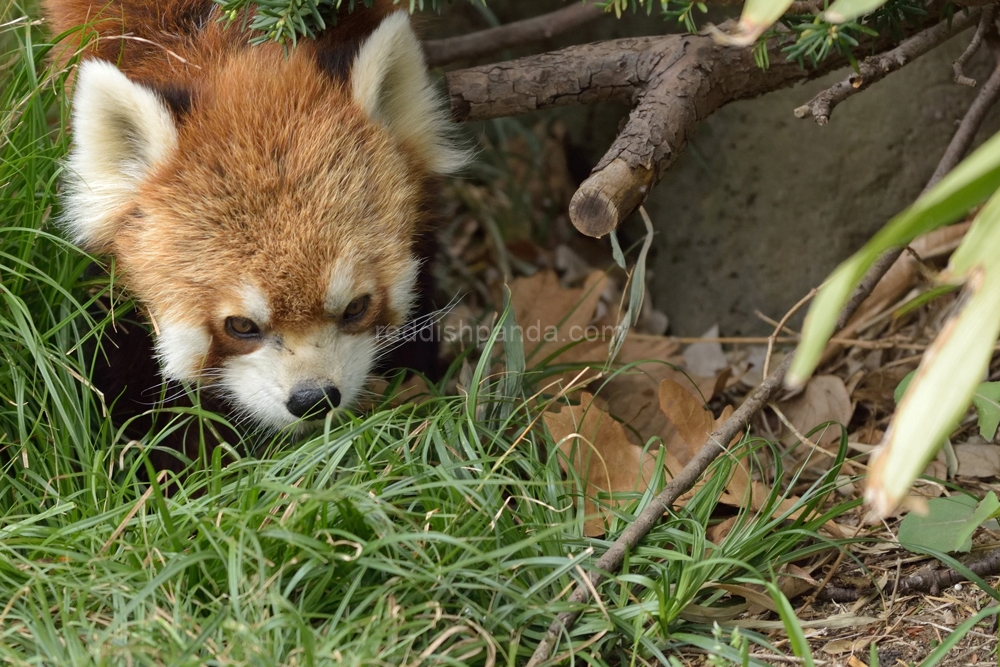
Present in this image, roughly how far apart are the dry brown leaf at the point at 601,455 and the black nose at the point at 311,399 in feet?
2.21

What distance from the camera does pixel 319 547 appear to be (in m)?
2.06

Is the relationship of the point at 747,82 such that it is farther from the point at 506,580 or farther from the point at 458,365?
the point at 506,580

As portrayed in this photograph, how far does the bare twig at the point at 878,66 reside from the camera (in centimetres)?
247

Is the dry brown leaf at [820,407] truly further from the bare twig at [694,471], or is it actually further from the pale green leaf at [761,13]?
the pale green leaf at [761,13]

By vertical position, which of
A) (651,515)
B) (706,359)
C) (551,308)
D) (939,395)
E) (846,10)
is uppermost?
(846,10)

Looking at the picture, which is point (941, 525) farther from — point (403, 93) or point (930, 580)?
point (403, 93)

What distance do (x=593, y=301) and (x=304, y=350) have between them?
1.76 m

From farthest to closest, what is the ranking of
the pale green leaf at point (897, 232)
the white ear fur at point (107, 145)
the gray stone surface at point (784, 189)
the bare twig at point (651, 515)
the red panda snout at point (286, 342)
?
the gray stone surface at point (784, 189) < the red panda snout at point (286, 342) < the white ear fur at point (107, 145) < the bare twig at point (651, 515) < the pale green leaf at point (897, 232)

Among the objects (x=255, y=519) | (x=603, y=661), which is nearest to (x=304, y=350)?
(x=255, y=519)

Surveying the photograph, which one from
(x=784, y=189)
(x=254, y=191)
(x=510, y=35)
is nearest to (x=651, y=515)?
(x=254, y=191)

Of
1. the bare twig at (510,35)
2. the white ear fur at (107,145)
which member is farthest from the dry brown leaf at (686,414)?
the bare twig at (510,35)

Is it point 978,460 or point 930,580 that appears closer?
point 930,580

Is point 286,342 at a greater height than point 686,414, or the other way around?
point 286,342

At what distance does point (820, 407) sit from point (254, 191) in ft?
7.55
